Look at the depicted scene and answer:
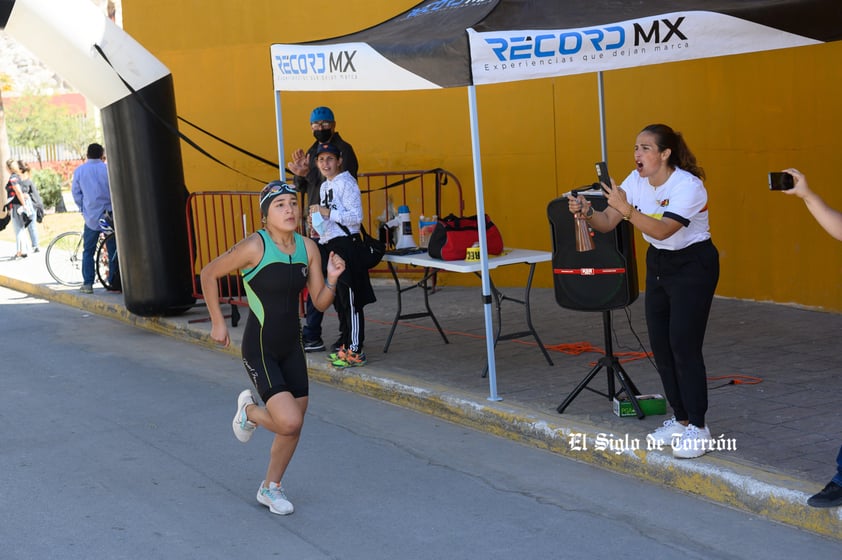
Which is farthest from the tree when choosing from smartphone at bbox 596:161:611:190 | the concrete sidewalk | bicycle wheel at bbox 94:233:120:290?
smartphone at bbox 596:161:611:190

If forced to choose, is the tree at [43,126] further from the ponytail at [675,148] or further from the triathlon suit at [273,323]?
the ponytail at [675,148]

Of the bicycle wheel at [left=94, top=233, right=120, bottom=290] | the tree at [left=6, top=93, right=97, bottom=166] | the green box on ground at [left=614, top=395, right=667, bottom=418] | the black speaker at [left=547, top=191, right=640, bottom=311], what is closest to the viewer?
the black speaker at [left=547, top=191, right=640, bottom=311]

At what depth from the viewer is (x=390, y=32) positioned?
8227mm

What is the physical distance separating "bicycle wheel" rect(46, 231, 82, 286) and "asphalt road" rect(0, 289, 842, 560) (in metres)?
6.59

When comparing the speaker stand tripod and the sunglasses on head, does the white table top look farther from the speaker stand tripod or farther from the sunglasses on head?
the sunglasses on head

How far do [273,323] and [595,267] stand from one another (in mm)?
2273

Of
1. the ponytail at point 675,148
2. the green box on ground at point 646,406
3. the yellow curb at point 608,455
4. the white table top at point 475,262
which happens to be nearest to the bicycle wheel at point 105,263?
the yellow curb at point 608,455

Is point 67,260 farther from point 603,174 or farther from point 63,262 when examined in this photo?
point 603,174

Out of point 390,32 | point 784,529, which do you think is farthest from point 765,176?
point 784,529

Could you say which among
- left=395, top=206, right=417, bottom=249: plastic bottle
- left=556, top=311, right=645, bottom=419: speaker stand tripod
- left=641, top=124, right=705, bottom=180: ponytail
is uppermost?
left=641, top=124, right=705, bottom=180: ponytail

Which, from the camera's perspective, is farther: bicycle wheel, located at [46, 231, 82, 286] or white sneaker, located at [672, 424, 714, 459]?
bicycle wheel, located at [46, 231, 82, 286]

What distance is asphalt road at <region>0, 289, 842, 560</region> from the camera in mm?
5340

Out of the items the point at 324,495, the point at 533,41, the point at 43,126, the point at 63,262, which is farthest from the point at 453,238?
the point at 43,126

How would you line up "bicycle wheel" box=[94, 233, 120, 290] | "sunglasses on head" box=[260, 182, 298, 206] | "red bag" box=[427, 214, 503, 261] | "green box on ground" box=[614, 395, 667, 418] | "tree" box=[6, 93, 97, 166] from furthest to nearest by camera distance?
"tree" box=[6, 93, 97, 166], "bicycle wheel" box=[94, 233, 120, 290], "red bag" box=[427, 214, 503, 261], "green box on ground" box=[614, 395, 667, 418], "sunglasses on head" box=[260, 182, 298, 206]
